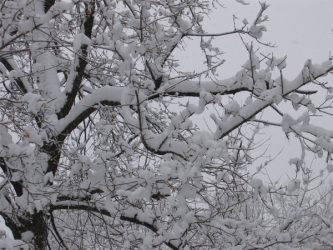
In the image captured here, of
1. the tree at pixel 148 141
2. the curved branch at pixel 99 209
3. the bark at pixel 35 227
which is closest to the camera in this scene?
the tree at pixel 148 141

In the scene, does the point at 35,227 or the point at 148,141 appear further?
the point at 35,227

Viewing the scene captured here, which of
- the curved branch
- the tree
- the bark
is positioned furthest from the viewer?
the bark

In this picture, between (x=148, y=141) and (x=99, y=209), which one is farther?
(x=99, y=209)

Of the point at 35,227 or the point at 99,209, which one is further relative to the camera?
the point at 35,227

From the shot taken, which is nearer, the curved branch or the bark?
the curved branch

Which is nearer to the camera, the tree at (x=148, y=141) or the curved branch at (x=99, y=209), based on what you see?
the tree at (x=148, y=141)

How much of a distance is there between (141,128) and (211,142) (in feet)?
1.76

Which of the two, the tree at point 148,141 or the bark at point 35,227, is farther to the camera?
the bark at point 35,227

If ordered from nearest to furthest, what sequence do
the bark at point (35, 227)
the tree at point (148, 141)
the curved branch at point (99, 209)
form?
1. the tree at point (148, 141)
2. the curved branch at point (99, 209)
3. the bark at point (35, 227)

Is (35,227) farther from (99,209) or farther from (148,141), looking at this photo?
(148,141)

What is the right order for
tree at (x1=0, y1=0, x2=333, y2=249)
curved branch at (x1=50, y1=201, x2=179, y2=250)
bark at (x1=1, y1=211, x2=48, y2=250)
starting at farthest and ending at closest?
bark at (x1=1, y1=211, x2=48, y2=250) < curved branch at (x1=50, y1=201, x2=179, y2=250) < tree at (x1=0, y1=0, x2=333, y2=249)

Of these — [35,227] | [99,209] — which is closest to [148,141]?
[99,209]

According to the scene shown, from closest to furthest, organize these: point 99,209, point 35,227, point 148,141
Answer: point 148,141 → point 99,209 → point 35,227

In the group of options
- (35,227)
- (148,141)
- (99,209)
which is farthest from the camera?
(35,227)
